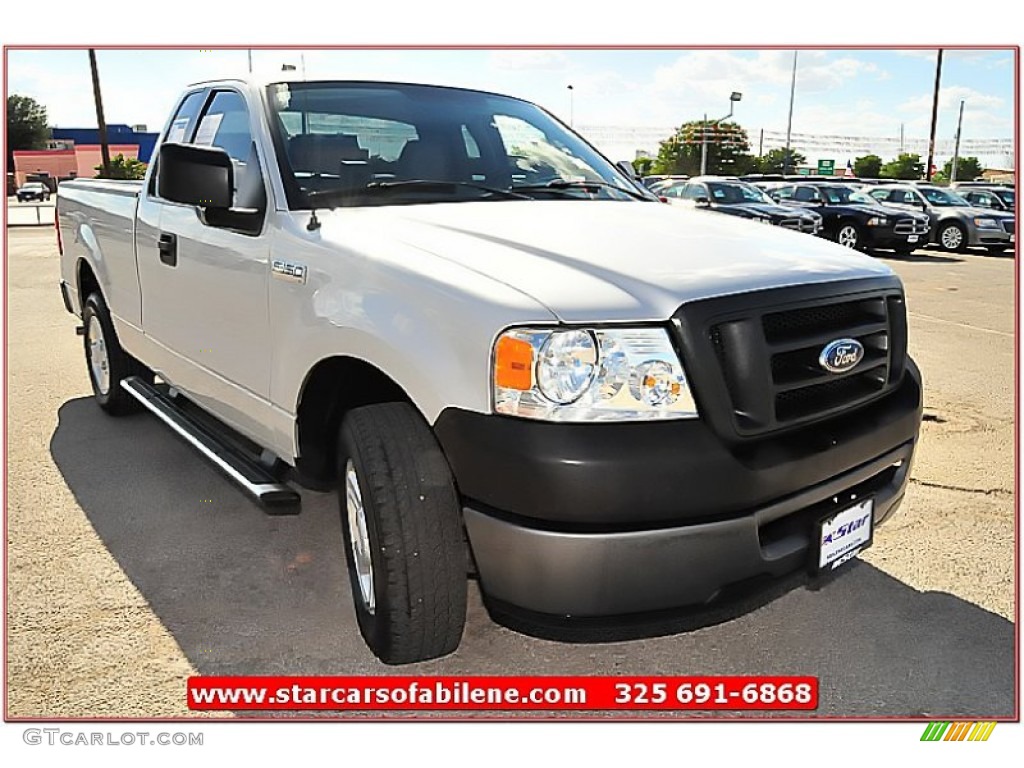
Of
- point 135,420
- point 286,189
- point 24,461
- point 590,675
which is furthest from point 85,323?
point 590,675

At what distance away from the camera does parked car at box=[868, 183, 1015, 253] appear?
1919 centimetres

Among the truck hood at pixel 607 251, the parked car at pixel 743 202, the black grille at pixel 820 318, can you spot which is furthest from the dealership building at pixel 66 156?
the black grille at pixel 820 318

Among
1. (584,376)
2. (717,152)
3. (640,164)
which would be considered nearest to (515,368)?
(584,376)

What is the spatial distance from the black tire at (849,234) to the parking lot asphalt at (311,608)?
44.9 ft

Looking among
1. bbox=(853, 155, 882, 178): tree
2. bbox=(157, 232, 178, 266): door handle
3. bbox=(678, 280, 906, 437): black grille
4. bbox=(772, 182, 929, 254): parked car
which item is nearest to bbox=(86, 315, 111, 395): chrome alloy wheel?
bbox=(157, 232, 178, 266): door handle

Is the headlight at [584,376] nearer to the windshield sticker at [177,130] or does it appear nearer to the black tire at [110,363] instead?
the windshield sticker at [177,130]

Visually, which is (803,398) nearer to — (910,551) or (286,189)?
(910,551)

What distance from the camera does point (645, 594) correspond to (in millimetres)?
2379

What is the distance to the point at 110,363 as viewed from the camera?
557 centimetres

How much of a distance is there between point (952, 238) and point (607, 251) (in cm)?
1920

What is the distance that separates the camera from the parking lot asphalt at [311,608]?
2939 millimetres

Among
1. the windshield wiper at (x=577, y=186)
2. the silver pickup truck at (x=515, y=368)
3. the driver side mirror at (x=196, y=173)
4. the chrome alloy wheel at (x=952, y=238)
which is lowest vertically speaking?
the chrome alloy wheel at (x=952, y=238)

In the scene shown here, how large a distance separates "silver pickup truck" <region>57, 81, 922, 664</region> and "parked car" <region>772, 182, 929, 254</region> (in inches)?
609

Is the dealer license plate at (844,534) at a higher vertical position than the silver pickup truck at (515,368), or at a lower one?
lower
